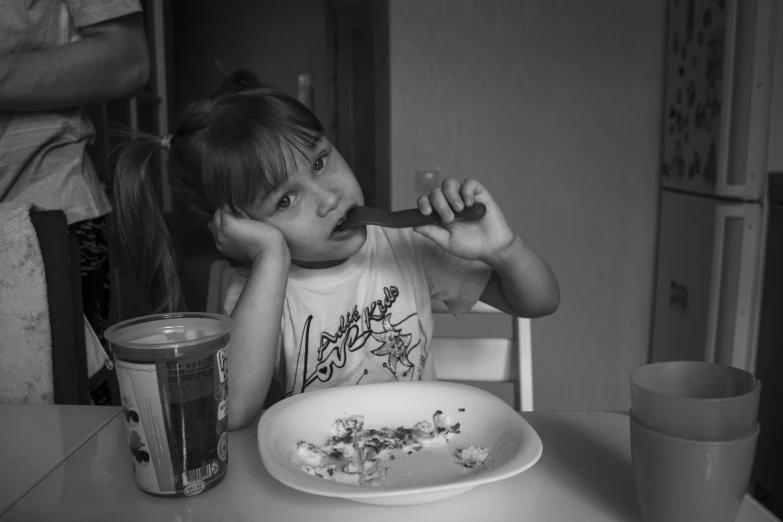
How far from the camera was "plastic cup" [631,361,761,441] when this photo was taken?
0.44 metres

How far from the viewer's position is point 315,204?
0.89m

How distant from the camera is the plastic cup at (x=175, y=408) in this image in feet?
1.66

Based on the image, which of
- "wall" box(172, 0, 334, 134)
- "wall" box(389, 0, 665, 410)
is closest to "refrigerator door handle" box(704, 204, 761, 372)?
"wall" box(389, 0, 665, 410)

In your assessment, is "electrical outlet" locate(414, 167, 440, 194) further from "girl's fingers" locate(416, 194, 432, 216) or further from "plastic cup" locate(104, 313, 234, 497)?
"plastic cup" locate(104, 313, 234, 497)

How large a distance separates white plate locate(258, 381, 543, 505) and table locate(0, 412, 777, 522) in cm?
2

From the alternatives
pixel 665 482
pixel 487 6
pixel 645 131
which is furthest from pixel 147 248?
pixel 645 131

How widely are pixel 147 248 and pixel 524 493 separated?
0.67 m

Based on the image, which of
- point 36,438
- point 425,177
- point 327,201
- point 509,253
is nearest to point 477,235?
point 509,253

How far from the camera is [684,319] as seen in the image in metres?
1.97

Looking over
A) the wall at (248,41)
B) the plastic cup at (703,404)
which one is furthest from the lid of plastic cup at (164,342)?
the wall at (248,41)

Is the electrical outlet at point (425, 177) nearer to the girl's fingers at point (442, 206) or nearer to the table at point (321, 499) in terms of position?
the girl's fingers at point (442, 206)

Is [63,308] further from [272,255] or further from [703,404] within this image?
[703,404]

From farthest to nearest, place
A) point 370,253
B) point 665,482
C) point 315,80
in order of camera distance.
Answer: point 315,80
point 370,253
point 665,482

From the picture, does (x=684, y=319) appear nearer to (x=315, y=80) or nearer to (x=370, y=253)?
(x=370, y=253)
